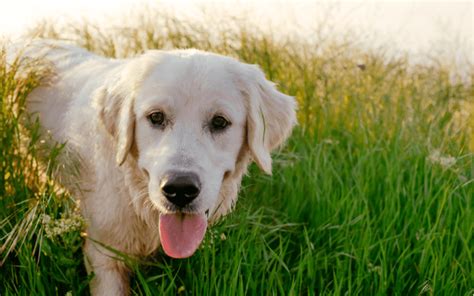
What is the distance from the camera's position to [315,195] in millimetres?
4016

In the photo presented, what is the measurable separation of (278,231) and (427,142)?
149 cm

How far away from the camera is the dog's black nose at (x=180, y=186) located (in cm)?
264

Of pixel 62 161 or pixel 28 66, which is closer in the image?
pixel 62 161

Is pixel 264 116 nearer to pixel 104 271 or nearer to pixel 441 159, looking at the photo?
pixel 104 271

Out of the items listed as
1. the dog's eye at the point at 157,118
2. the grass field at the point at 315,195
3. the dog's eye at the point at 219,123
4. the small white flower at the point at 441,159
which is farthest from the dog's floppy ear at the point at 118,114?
the small white flower at the point at 441,159

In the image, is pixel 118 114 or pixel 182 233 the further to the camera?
pixel 118 114

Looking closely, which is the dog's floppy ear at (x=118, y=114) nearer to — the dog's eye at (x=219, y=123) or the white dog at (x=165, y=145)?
the white dog at (x=165, y=145)

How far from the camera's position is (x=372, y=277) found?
338 centimetres

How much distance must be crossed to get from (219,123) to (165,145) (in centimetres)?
Answer: 33

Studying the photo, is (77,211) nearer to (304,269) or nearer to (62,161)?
(62,161)

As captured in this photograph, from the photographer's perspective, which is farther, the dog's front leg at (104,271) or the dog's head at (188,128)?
the dog's front leg at (104,271)

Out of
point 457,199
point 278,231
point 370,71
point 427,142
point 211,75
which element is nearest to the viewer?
point 211,75

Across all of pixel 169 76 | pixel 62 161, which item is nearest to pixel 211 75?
pixel 169 76

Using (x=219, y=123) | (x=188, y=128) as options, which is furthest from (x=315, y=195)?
(x=188, y=128)
